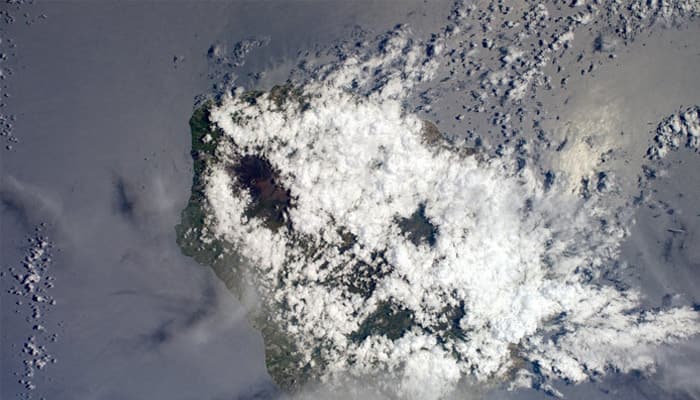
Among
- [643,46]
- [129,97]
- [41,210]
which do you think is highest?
[129,97]

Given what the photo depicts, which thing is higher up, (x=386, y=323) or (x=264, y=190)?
(x=264, y=190)

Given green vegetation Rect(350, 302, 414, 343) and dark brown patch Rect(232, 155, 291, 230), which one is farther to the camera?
green vegetation Rect(350, 302, 414, 343)

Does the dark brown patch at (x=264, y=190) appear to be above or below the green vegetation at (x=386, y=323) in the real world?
above

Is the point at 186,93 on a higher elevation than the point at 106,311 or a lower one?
higher

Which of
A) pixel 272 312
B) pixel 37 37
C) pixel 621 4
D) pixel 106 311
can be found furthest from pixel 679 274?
pixel 37 37

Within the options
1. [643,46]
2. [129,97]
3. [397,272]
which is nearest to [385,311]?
[397,272]

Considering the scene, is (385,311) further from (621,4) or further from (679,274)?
(621,4)

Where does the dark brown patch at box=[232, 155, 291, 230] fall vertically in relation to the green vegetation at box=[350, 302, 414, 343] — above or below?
above

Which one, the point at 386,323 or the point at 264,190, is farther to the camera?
the point at 386,323

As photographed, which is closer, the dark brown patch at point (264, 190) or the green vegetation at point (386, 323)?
the dark brown patch at point (264, 190)

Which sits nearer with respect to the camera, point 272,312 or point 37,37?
point 37,37
